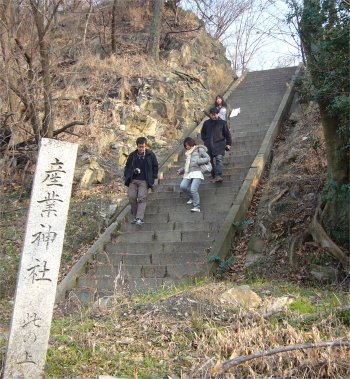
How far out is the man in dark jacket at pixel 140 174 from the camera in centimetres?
889

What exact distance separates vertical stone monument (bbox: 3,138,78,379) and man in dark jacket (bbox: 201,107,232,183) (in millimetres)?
5354

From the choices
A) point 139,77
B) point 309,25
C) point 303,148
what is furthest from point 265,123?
point 309,25

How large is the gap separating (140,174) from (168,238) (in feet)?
4.45

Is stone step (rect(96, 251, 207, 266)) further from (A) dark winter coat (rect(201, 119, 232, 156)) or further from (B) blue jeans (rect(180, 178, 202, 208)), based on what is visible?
(A) dark winter coat (rect(201, 119, 232, 156))

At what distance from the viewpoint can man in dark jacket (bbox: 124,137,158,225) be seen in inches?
350

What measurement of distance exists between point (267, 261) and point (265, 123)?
22.5ft

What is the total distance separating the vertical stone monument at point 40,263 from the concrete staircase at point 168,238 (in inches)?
45.6

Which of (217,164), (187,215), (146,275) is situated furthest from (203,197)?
(146,275)

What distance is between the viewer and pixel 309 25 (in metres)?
6.85

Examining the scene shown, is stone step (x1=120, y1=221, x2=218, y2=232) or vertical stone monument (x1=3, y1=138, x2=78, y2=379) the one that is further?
stone step (x1=120, y1=221, x2=218, y2=232)

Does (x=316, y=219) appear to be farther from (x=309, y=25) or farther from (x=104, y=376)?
(x=104, y=376)

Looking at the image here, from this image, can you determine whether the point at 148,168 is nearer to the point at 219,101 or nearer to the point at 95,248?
the point at 95,248

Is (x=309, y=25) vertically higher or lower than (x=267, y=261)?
higher

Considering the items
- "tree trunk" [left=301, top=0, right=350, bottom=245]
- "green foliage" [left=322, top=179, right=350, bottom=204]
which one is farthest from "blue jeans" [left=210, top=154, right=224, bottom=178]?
"green foliage" [left=322, top=179, right=350, bottom=204]
